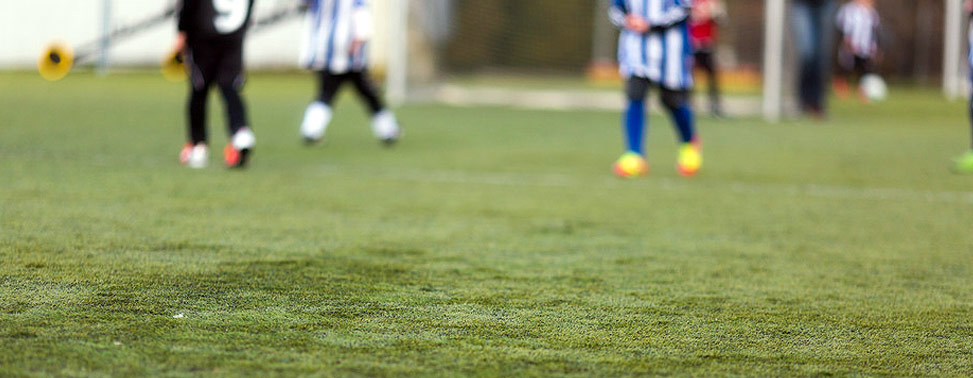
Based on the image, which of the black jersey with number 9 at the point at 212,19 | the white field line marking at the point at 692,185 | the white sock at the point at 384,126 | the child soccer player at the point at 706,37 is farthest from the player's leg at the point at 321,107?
the child soccer player at the point at 706,37

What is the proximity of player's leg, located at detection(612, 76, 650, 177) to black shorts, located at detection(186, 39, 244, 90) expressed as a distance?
6.61ft

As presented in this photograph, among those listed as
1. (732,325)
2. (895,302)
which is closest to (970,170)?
(895,302)

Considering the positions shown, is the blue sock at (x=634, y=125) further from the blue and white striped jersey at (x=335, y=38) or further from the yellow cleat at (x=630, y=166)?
the blue and white striped jersey at (x=335, y=38)

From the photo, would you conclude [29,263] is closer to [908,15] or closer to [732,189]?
[732,189]

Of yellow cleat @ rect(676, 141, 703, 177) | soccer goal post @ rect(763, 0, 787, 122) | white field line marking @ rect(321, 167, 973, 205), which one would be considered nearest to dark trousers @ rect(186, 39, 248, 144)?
white field line marking @ rect(321, 167, 973, 205)

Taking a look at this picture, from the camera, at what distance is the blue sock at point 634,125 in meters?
6.70

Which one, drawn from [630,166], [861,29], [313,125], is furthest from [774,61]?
[630,166]

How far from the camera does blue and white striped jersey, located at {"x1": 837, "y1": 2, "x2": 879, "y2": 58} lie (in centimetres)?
1620

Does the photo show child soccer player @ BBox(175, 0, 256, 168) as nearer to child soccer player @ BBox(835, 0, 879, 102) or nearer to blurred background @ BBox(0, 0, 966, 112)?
blurred background @ BBox(0, 0, 966, 112)

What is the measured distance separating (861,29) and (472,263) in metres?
13.6

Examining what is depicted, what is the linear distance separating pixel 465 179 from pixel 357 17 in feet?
6.10

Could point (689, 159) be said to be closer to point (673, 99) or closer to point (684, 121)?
point (684, 121)

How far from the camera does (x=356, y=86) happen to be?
27.5 feet

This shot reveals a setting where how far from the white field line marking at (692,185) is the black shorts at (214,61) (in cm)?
68
